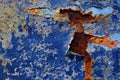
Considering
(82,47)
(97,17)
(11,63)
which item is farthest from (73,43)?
(11,63)

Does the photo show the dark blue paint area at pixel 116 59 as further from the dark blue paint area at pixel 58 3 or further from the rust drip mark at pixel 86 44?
the dark blue paint area at pixel 58 3

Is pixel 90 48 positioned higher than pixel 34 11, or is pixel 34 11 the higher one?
pixel 34 11

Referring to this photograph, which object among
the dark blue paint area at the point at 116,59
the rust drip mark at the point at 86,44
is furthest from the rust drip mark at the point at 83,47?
the dark blue paint area at the point at 116,59

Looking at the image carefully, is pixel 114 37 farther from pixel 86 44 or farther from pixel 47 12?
pixel 47 12

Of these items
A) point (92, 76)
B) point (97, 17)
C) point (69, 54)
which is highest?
point (97, 17)

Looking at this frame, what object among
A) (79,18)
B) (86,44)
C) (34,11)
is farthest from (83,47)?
(34,11)

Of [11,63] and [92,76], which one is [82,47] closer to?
[92,76]

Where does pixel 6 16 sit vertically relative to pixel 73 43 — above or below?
above
